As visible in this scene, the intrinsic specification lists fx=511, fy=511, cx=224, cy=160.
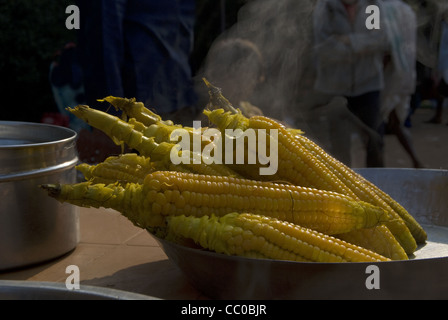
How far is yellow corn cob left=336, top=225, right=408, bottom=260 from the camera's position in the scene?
1.07m

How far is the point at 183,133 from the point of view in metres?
1.16

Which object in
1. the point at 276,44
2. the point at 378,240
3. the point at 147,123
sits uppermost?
the point at 276,44

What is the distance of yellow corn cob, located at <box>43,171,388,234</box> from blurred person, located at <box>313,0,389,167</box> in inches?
109

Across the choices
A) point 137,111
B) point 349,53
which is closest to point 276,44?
point 349,53

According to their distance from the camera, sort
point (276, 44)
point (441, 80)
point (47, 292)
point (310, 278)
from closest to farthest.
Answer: point (47, 292), point (310, 278), point (276, 44), point (441, 80)

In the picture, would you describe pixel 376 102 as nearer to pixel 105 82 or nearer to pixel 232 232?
pixel 105 82

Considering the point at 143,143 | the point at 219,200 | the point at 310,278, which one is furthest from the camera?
the point at 143,143

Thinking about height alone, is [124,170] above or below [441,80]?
above

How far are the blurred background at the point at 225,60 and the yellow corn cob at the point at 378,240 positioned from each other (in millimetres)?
838

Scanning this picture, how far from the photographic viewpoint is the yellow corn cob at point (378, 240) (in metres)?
1.07

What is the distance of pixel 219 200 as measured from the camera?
981 millimetres

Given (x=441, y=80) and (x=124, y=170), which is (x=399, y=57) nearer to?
(x=124, y=170)

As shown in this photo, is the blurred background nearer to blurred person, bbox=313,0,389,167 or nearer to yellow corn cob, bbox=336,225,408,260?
blurred person, bbox=313,0,389,167

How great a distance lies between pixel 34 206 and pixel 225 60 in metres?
1.91
